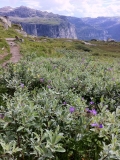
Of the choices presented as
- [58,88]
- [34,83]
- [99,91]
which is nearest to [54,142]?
[58,88]

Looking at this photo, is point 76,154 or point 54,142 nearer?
point 54,142

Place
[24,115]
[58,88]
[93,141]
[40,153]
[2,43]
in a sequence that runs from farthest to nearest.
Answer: [2,43], [58,88], [93,141], [24,115], [40,153]

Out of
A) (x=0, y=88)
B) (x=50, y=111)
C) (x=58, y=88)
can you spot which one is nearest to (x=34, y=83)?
(x=0, y=88)

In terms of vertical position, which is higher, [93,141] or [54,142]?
[54,142]

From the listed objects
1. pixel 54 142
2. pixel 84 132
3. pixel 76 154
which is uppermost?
pixel 54 142

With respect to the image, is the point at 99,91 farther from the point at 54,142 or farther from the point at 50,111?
the point at 54,142

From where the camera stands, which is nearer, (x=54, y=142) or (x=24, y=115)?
(x=54, y=142)

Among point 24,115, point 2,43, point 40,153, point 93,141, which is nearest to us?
point 40,153

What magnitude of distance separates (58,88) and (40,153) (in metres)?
4.67

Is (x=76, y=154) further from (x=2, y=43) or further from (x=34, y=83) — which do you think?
(x=2, y=43)

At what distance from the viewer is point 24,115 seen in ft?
15.3

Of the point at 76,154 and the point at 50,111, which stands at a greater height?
the point at 50,111

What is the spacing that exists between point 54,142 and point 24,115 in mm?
1186

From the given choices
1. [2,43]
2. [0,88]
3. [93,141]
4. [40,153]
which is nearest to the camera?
[40,153]
